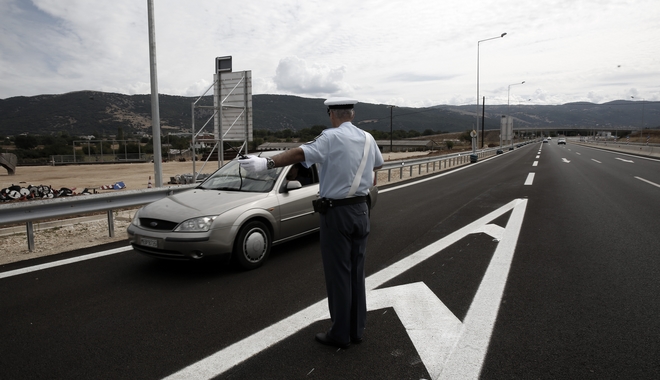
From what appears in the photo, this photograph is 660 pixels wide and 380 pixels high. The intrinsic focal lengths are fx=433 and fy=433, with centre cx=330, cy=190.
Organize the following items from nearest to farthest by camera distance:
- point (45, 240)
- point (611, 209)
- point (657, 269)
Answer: point (657, 269)
point (45, 240)
point (611, 209)

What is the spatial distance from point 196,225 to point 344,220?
241 centimetres

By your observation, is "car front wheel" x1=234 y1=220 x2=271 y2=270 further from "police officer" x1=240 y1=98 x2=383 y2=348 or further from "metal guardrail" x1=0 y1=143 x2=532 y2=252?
"metal guardrail" x1=0 y1=143 x2=532 y2=252

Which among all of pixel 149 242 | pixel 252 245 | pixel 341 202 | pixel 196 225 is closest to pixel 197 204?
pixel 196 225

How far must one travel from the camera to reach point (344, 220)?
321cm

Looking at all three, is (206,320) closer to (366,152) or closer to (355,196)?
(355,196)

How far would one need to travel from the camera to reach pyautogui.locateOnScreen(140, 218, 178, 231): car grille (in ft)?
16.5

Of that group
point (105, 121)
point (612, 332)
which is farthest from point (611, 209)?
point (105, 121)

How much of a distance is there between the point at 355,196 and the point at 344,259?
0.48 m

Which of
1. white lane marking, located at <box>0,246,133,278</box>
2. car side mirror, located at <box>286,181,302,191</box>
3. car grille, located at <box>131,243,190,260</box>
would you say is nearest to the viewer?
Answer: car grille, located at <box>131,243,190,260</box>

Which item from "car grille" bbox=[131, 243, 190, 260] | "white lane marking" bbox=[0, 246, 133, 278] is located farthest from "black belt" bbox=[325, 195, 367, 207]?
"white lane marking" bbox=[0, 246, 133, 278]

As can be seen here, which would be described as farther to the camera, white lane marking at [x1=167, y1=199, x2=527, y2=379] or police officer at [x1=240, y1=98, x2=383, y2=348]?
police officer at [x1=240, y1=98, x2=383, y2=348]

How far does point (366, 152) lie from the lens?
10.8ft

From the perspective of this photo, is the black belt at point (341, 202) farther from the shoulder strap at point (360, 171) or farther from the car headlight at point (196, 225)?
the car headlight at point (196, 225)

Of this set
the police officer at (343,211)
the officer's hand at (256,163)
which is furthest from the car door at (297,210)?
the officer's hand at (256,163)
